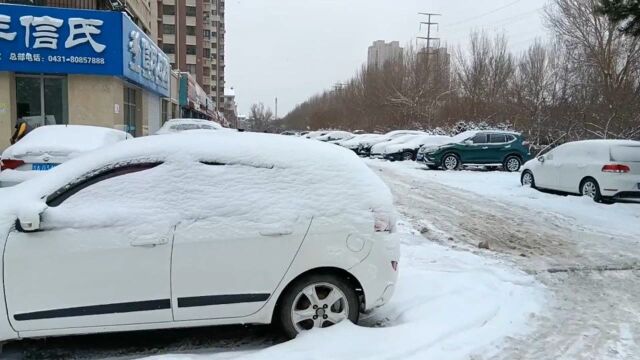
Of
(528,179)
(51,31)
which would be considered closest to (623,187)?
(528,179)

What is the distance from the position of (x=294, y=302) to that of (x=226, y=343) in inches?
27.0

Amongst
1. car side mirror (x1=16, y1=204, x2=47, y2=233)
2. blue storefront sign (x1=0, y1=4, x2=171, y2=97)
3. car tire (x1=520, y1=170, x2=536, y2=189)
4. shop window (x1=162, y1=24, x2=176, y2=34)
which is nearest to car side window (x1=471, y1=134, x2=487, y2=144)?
car tire (x1=520, y1=170, x2=536, y2=189)

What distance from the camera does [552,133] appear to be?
2652 cm

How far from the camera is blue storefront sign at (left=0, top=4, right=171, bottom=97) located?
16.6 metres

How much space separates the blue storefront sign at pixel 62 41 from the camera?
54.5 feet

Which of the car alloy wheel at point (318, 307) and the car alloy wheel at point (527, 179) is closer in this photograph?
the car alloy wheel at point (318, 307)

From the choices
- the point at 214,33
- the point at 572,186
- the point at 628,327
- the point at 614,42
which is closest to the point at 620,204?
the point at 572,186

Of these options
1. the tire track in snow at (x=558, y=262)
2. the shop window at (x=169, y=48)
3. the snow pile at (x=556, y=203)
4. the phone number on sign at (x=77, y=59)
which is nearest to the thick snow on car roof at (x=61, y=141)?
the tire track in snow at (x=558, y=262)

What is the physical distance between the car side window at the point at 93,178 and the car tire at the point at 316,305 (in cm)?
151

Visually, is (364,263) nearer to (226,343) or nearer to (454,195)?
(226,343)

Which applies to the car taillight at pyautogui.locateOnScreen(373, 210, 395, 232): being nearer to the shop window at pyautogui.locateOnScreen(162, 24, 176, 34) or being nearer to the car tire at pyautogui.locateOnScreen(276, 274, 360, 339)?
the car tire at pyautogui.locateOnScreen(276, 274, 360, 339)

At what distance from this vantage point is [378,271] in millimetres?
4617

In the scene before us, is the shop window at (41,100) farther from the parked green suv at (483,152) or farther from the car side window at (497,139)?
the car side window at (497,139)

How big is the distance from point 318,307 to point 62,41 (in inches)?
615
